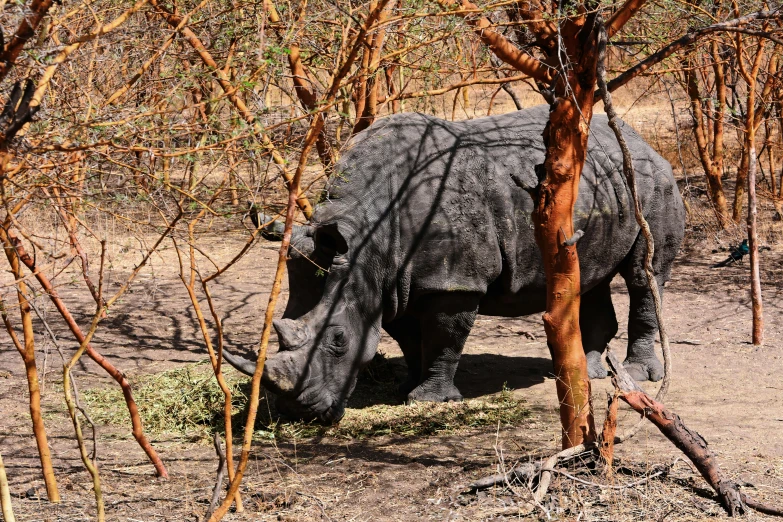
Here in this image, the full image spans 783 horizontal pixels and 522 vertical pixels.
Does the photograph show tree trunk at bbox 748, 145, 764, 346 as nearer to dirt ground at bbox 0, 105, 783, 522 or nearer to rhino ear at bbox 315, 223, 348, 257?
dirt ground at bbox 0, 105, 783, 522

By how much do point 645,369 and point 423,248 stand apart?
2404 mm

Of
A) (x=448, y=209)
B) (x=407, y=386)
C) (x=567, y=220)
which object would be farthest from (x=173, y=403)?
(x=567, y=220)

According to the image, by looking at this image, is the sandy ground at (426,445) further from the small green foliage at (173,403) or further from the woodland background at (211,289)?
the small green foliage at (173,403)

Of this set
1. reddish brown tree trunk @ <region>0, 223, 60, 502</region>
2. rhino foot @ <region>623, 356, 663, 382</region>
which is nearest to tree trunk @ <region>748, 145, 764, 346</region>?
rhino foot @ <region>623, 356, 663, 382</region>

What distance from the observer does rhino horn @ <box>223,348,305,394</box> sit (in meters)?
6.05

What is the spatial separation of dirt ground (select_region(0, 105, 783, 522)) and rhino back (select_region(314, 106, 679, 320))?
2.89 feet

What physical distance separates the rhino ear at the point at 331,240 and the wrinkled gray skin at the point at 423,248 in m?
0.01

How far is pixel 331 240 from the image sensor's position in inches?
261

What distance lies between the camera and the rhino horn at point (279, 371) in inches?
238

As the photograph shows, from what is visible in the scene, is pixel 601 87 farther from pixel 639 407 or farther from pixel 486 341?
pixel 486 341

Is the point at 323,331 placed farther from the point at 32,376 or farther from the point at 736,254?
the point at 736,254

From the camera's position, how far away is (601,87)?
462cm

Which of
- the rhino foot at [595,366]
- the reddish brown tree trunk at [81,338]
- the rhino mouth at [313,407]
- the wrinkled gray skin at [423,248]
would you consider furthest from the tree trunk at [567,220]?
the rhino foot at [595,366]

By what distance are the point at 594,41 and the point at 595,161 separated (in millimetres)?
2733
